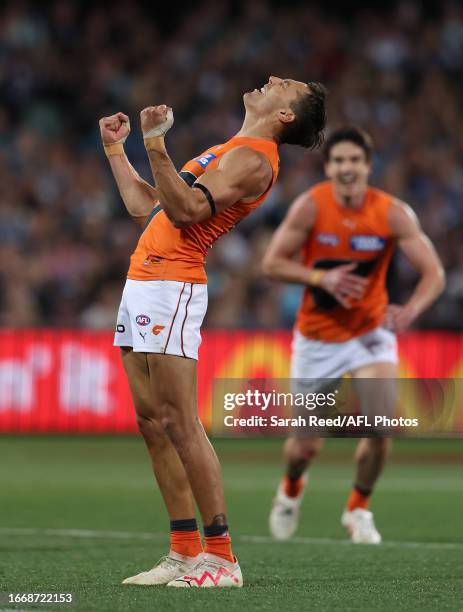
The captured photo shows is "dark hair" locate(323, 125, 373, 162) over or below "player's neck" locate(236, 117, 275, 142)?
over

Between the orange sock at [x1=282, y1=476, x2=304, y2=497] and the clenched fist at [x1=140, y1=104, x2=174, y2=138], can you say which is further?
→ the orange sock at [x1=282, y1=476, x2=304, y2=497]

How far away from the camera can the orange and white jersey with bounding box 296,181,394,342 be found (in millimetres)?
9141

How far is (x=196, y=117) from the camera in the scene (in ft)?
69.9

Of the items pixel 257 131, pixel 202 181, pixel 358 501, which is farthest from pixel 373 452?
pixel 202 181

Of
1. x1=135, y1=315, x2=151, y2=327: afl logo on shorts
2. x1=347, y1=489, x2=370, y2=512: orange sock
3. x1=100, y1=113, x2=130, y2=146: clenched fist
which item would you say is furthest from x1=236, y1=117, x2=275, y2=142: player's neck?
x1=347, y1=489, x2=370, y2=512: orange sock

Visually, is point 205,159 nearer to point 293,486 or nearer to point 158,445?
point 158,445

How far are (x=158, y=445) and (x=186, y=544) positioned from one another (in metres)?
0.49

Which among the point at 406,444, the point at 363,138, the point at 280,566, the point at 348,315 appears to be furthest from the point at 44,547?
the point at 406,444

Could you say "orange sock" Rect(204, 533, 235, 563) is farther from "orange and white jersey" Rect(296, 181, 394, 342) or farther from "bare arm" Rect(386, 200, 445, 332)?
"orange and white jersey" Rect(296, 181, 394, 342)

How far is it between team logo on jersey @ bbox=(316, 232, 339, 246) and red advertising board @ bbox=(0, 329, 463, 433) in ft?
25.4

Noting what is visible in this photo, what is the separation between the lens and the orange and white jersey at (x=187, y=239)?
20.0 ft

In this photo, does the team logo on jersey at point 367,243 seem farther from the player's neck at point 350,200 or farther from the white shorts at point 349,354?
the white shorts at point 349,354

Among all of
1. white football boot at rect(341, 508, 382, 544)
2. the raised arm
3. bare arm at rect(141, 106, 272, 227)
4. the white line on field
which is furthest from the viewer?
white football boot at rect(341, 508, 382, 544)

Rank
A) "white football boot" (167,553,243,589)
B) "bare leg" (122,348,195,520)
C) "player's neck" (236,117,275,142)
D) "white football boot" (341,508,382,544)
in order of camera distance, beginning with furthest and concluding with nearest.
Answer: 1. "white football boot" (341,508,382,544)
2. "player's neck" (236,117,275,142)
3. "bare leg" (122,348,195,520)
4. "white football boot" (167,553,243,589)
